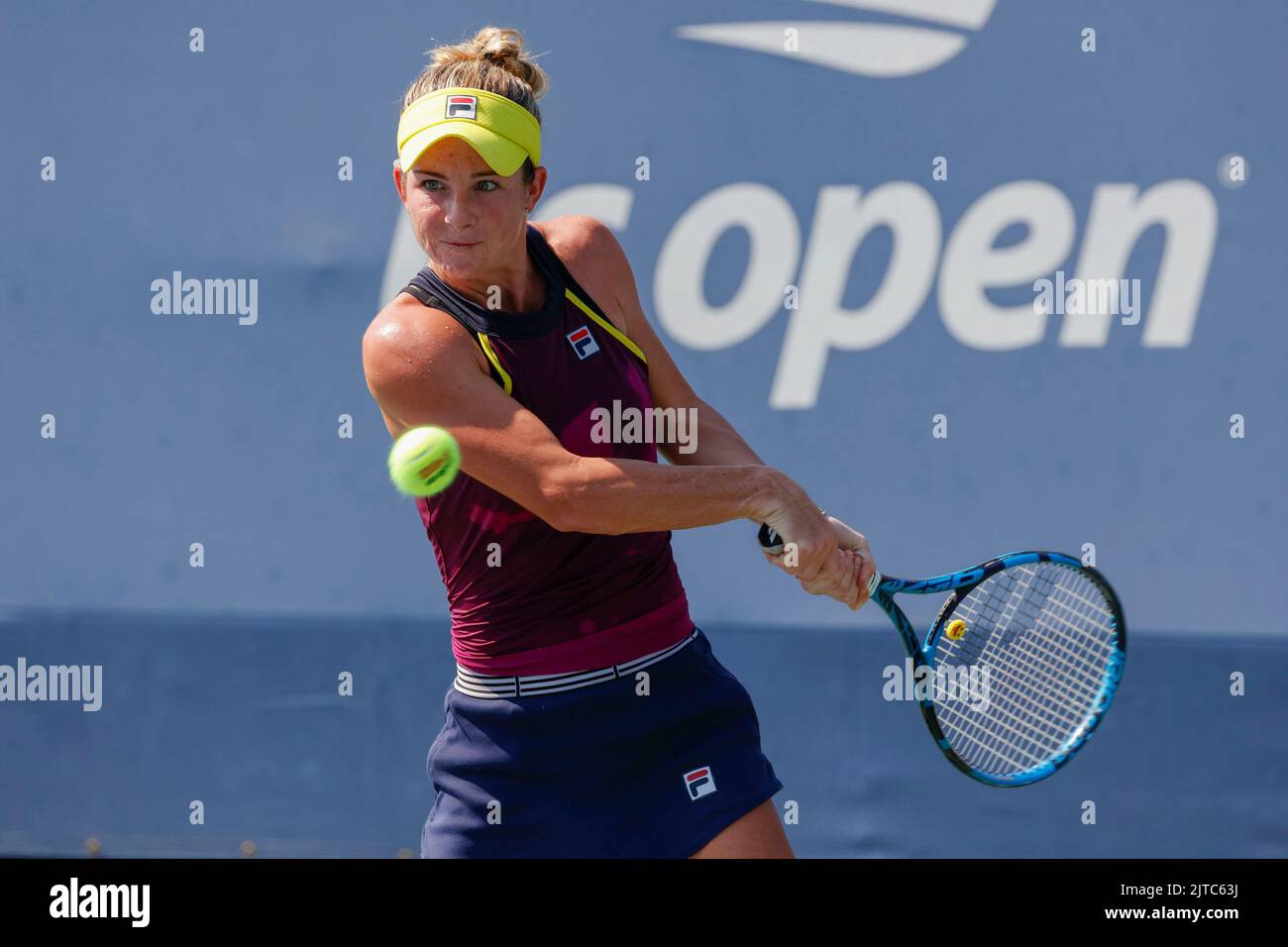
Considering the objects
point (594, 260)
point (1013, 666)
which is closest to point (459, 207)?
point (594, 260)

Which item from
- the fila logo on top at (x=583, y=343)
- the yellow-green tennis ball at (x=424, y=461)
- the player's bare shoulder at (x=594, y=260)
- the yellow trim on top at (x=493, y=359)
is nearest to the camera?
the yellow-green tennis ball at (x=424, y=461)

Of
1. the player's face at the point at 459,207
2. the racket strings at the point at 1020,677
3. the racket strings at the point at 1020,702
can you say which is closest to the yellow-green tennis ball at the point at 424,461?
the player's face at the point at 459,207

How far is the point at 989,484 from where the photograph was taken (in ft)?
13.4

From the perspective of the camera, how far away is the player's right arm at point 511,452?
2406 mm

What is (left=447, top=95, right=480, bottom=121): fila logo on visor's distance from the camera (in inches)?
97.5

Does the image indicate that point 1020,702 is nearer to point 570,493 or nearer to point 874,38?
point 570,493

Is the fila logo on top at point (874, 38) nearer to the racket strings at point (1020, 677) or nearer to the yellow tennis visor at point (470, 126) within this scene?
the racket strings at point (1020, 677)

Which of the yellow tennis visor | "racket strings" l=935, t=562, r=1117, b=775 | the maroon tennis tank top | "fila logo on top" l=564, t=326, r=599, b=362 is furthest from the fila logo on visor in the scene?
"racket strings" l=935, t=562, r=1117, b=775

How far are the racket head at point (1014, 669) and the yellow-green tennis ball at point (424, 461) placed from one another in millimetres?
904

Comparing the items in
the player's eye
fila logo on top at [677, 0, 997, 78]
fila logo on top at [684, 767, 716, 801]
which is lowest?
fila logo on top at [684, 767, 716, 801]

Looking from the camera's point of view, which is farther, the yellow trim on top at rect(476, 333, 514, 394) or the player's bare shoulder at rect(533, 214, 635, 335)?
the player's bare shoulder at rect(533, 214, 635, 335)

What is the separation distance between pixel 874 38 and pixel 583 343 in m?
1.83

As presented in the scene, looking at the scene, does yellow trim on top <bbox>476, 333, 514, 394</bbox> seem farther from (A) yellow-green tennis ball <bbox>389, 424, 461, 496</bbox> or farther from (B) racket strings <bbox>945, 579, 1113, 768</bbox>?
(B) racket strings <bbox>945, 579, 1113, 768</bbox>

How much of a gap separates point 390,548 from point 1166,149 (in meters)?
2.24
